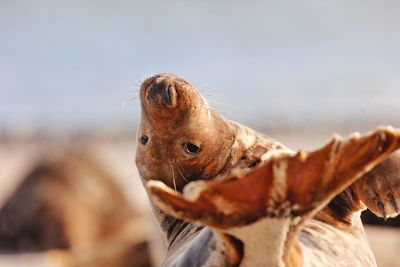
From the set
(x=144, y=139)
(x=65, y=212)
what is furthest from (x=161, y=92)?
(x=65, y=212)

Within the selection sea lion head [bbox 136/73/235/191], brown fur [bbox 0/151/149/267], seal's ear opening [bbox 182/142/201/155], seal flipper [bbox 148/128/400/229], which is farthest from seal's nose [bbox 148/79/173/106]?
brown fur [bbox 0/151/149/267]

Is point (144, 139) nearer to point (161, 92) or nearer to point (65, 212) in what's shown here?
point (161, 92)

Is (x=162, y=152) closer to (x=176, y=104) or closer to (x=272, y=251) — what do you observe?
(x=176, y=104)

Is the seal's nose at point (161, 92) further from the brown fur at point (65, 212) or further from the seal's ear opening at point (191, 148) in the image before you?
the brown fur at point (65, 212)

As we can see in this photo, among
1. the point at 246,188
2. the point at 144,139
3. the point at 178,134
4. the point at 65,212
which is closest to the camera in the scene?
the point at 246,188

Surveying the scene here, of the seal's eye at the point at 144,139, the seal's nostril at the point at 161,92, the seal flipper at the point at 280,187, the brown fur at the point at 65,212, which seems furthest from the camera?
the brown fur at the point at 65,212

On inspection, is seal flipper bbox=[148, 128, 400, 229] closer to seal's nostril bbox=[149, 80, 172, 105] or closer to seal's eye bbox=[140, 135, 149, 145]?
seal's nostril bbox=[149, 80, 172, 105]

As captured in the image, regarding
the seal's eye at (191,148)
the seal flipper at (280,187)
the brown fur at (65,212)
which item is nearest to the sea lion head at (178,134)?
the seal's eye at (191,148)
